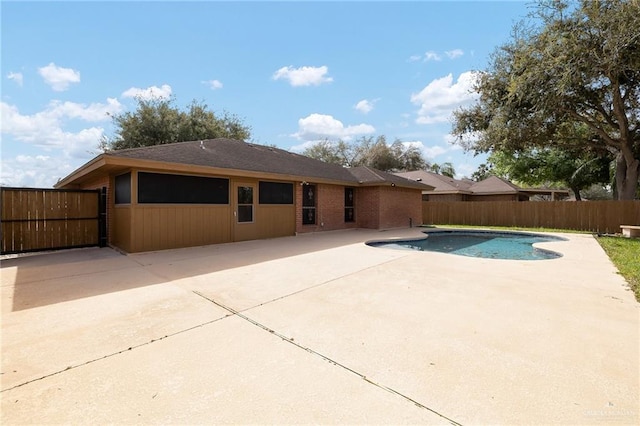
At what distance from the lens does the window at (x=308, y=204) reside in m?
12.9

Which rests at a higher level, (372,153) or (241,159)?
(372,153)

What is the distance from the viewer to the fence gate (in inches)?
A: 331

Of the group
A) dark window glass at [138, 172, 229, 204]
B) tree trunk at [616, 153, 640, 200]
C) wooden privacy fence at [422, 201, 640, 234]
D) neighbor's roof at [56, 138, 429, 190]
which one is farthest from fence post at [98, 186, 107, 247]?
tree trunk at [616, 153, 640, 200]

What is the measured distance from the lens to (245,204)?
34.6 ft

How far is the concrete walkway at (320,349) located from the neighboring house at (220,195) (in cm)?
291

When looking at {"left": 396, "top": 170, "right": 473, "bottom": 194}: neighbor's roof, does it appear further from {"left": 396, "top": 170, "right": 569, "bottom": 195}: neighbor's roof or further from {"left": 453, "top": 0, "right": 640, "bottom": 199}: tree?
{"left": 453, "top": 0, "right": 640, "bottom": 199}: tree

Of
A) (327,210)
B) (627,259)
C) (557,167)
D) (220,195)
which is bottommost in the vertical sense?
(627,259)

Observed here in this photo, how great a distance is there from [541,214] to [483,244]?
280 inches

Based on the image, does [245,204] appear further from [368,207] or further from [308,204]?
[368,207]

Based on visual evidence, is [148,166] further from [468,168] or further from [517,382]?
[468,168]

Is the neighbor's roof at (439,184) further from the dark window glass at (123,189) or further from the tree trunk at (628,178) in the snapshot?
the dark window glass at (123,189)

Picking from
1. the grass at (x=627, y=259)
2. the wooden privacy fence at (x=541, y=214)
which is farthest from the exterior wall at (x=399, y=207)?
the grass at (x=627, y=259)

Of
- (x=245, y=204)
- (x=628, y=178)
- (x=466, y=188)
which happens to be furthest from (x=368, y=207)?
(x=466, y=188)

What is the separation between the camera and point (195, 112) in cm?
2447
